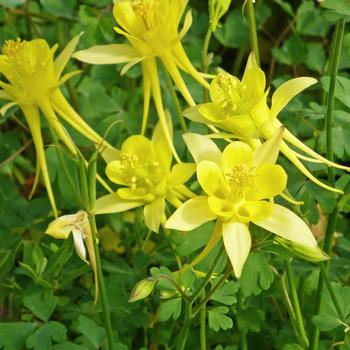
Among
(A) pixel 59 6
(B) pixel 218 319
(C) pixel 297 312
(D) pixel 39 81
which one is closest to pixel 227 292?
(B) pixel 218 319

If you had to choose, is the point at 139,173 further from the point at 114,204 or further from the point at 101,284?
the point at 101,284

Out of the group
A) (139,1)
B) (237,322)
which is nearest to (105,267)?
(237,322)

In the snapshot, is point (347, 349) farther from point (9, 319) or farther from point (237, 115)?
point (9, 319)

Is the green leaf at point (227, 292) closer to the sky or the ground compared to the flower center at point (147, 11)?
closer to the ground

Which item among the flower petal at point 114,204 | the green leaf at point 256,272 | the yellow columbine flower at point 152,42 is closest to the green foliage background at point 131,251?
the green leaf at point 256,272

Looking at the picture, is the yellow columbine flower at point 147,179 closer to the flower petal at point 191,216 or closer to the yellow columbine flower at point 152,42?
the yellow columbine flower at point 152,42
